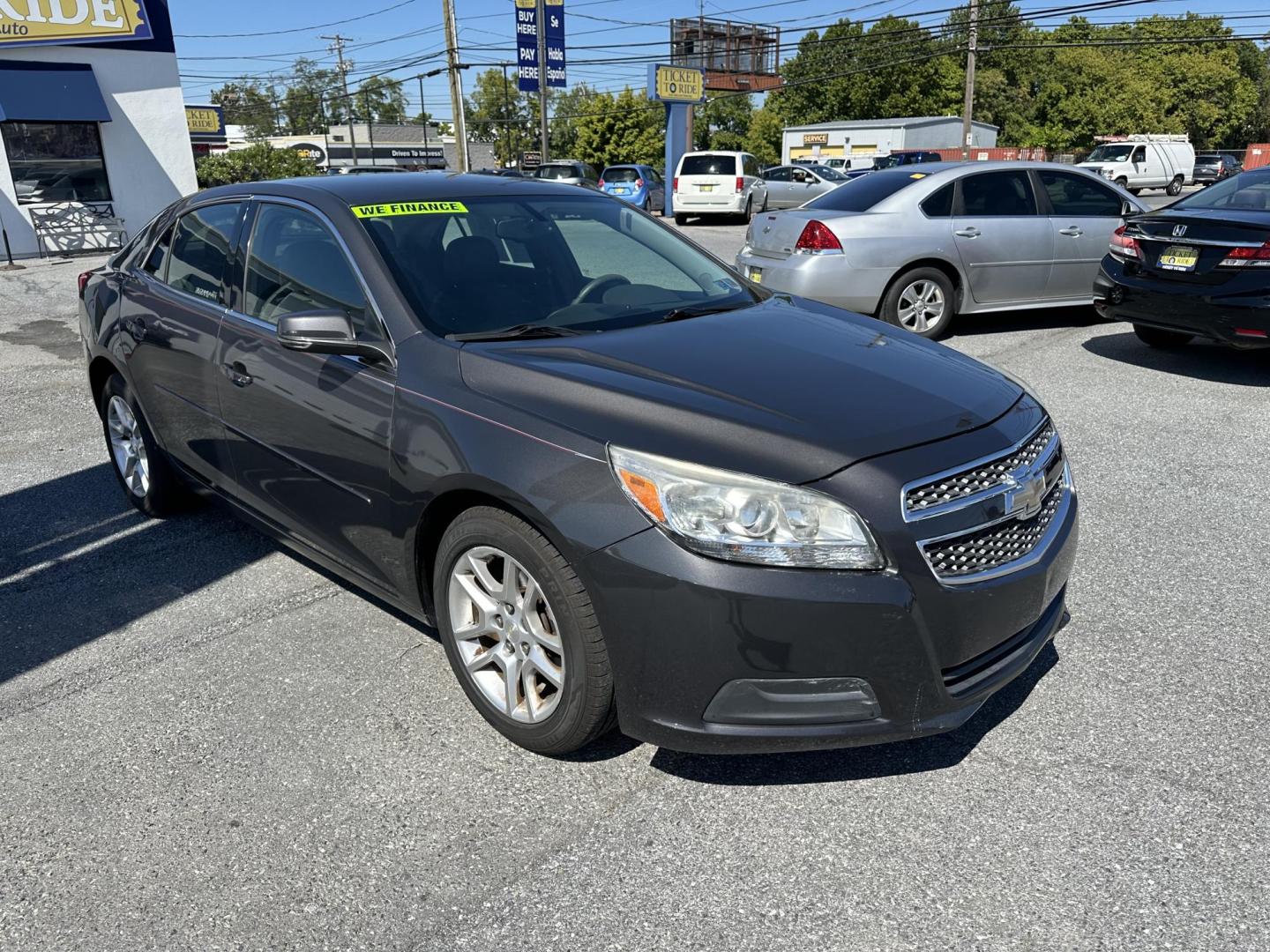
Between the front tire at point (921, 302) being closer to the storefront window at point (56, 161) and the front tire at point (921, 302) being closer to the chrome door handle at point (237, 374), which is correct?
the chrome door handle at point (237, 374)

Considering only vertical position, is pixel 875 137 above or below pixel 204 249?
below

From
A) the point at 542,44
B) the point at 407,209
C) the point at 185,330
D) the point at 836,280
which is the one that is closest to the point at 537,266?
the point at 407,209

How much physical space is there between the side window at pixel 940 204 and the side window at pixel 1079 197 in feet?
3.28

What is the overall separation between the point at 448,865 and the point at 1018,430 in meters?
1.97

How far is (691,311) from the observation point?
367cm

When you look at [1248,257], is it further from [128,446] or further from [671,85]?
[671,85]

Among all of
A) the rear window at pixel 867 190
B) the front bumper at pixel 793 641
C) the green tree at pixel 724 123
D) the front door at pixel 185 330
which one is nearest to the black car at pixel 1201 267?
the rear window at pixel 867 190

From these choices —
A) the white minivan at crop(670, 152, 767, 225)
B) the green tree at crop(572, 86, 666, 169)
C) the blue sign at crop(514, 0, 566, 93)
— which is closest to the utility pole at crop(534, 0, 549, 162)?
the blue sign at crop(514, 0, 566, 93)

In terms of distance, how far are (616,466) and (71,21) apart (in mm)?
20541

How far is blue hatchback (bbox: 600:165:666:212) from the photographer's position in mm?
27672

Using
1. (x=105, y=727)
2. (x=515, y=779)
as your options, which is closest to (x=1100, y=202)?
(x=515, y=779)

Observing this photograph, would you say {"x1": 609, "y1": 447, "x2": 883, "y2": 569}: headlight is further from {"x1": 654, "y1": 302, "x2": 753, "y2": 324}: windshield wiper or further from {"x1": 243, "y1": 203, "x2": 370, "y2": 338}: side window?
{"x1": 243, "y1": 203, "x2": 370, "y2": 338}: side window

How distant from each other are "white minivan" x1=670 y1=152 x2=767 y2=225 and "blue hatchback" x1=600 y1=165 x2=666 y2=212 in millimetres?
1630

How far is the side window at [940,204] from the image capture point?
857cm
